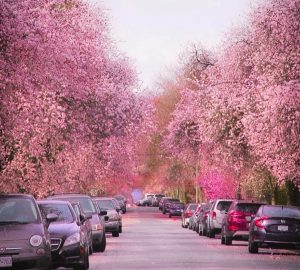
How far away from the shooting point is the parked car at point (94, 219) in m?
31.5

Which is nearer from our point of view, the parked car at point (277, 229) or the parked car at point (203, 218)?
the parked car at point (277, 229)

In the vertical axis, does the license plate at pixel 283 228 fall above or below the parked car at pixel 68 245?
above

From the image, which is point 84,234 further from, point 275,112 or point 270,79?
point 270,79

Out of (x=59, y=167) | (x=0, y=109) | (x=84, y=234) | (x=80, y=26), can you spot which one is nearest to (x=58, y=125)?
(x=80, y=26)

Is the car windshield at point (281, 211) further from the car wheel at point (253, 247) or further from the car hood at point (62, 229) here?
the car hood at point (62, 229)

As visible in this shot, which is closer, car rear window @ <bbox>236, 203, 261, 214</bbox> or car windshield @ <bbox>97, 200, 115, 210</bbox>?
car rear window @ <bbox>236, 203, 261, 214</bbox>

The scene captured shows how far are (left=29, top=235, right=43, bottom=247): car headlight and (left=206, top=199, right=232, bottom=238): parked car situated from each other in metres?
24.7

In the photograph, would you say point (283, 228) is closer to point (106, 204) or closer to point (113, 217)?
point (113, 217)

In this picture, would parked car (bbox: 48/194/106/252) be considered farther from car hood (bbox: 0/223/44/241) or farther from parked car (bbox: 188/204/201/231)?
parked car (bbox: 188/204/201/231)

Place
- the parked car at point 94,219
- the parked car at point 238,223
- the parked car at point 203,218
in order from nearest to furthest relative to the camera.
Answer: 1. the parked car at point 94,219
2. the parked car at point 238,223
3. the parked car at point 203,218

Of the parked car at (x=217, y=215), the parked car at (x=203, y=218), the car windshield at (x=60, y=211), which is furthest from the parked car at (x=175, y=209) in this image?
the car windshield at (x=60, y=211)

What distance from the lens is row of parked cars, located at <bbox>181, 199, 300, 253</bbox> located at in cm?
3069

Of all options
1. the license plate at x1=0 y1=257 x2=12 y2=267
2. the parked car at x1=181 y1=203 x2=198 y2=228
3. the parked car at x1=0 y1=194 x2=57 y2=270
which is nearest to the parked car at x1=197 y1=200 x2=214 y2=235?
the parked car at x1=181 y1=203 x2=198 y2=228

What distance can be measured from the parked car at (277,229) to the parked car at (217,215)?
12.2m
